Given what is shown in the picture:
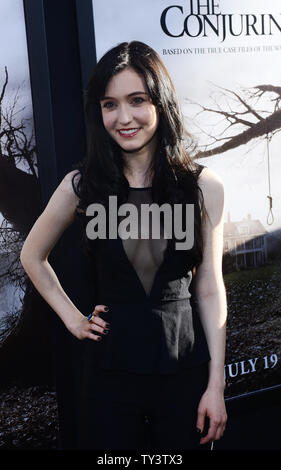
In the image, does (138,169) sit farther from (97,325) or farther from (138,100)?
(97,325)

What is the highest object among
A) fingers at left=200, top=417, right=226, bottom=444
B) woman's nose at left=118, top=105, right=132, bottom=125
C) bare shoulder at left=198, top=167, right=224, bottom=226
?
woman's nose at left=118, top=105, right=132, bottom=125

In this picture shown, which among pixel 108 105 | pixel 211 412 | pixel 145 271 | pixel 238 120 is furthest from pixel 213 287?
pixel 238 120

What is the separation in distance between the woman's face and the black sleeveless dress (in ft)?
0.96

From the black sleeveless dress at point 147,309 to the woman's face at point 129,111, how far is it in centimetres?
29

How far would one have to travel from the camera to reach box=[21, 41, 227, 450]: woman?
62.6 inches

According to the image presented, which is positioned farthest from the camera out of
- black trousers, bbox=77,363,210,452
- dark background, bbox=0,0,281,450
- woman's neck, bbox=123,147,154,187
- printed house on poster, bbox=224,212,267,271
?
printed house on poster, bbox=224,212,267,271

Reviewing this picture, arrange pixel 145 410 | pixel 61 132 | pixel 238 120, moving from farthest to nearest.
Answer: pixel 238 120 → pixel 61 132 → pixel 145 410

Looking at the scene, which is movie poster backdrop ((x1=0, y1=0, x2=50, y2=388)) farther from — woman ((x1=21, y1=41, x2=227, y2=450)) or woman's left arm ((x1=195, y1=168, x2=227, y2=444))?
woman's left arm ((x1=195, y1=168, x2=227, y2=444))

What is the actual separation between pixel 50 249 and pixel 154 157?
0.46m

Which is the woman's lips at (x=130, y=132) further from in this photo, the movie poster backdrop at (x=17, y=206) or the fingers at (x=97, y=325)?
the movie poster backdrop at (x=17, y=206)

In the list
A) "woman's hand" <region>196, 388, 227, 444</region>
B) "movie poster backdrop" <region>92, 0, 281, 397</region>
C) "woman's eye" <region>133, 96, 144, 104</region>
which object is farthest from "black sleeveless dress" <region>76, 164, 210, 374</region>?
"movie poster backdrop" <region>92, 0, 281, 397</region>

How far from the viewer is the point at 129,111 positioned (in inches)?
63.4

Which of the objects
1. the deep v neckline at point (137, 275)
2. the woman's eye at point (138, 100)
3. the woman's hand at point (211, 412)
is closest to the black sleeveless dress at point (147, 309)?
the deep v neckline at point (137, 275)
